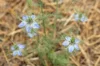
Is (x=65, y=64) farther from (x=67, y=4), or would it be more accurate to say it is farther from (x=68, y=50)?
(x=67, y=4)

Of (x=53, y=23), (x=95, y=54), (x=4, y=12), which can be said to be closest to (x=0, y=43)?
(x=4, y=12)

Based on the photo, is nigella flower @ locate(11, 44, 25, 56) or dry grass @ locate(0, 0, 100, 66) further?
dry grass @ locate(0, 0, 100, 66)

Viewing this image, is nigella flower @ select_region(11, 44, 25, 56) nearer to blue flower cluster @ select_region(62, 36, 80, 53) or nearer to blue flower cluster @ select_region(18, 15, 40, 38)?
blue flower cluster @ select_region(18, 15, 40, 38)

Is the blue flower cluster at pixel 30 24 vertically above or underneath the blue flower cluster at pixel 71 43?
above

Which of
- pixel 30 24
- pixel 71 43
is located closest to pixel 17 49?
pixel 30 24

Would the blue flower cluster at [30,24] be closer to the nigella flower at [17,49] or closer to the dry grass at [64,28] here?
the nigella flower at [17,49]

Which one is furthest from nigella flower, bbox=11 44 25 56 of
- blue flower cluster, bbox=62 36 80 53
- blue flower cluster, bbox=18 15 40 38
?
blue flower cluster, bbox=62 36 80 53

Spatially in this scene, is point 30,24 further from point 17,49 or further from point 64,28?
point 64,28

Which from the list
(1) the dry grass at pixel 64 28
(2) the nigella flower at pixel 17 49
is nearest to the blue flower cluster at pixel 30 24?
(2) the nigella flower at pixel 17 49
